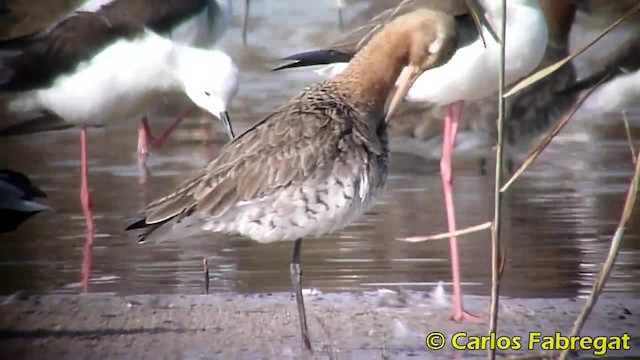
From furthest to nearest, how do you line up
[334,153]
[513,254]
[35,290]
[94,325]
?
[513,254] → [35,290] → [94,325] → [334,153]

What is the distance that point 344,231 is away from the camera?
698cm

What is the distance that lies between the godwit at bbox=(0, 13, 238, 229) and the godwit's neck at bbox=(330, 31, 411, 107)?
1844 millimetres

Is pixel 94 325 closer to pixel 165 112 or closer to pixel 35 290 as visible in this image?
pixel 35 290

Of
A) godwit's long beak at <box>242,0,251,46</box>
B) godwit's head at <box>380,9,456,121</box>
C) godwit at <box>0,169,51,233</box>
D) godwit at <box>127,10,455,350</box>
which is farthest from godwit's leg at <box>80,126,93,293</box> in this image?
godwit's long beak at <box>242,0,251,46</box>

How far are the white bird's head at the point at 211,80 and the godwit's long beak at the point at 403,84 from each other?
155 centimetres

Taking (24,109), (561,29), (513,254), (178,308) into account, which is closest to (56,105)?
(24,109)

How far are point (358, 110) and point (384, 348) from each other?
2.86 feet

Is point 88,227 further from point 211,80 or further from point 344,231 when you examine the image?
point 344,231

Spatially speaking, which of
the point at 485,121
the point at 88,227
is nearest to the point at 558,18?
the point at 485,121

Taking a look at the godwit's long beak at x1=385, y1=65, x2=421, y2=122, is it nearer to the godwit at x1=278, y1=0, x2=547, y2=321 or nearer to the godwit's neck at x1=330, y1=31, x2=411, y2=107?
the godwit's neck at x1=330, y1=31, x2=411, y2=107

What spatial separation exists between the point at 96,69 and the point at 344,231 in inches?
59.9

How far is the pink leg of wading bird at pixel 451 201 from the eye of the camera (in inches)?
224

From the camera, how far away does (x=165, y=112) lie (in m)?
9.15

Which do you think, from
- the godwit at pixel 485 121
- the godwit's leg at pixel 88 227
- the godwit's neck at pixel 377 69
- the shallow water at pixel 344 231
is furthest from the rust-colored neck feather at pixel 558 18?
the godwit's neck at pixel 377 69
